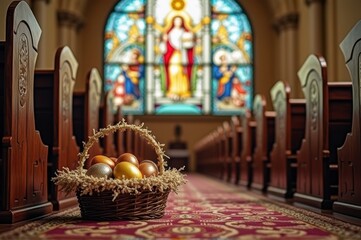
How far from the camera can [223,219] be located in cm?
355

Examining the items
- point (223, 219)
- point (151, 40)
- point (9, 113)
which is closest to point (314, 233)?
point (223, 219)

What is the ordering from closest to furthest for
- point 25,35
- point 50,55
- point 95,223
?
point 95,223 → point 25,35 → point 50,55

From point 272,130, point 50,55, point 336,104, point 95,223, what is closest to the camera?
point 95,223

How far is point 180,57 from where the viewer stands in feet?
57.7

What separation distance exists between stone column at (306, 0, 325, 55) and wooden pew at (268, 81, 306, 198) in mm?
6496

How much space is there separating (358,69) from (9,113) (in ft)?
7.27

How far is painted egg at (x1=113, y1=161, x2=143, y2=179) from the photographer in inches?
134

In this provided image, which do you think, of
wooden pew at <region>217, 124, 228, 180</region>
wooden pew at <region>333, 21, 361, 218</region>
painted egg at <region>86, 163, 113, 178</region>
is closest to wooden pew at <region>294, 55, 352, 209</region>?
wooden pew at <region>333, 21, 361, 218</region>

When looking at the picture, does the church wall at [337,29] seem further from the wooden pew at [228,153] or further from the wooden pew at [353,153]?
the wooden pew at [353,153]

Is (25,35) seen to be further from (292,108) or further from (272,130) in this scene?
(272,130)

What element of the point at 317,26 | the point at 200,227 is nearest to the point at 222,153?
the point at 317,26

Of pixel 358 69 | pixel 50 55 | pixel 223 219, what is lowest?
pixel 223 219

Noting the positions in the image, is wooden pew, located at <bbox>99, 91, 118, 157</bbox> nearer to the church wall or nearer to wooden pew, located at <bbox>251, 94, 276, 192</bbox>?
wooden pew, located at <bbox>251, 94, 276, 192</bbox>

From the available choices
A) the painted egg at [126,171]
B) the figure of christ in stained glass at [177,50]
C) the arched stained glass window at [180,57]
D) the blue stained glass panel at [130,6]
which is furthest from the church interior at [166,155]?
the figure of christ in stained glass at [177,50]
